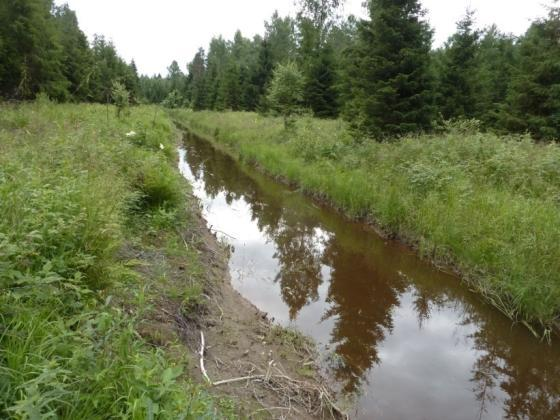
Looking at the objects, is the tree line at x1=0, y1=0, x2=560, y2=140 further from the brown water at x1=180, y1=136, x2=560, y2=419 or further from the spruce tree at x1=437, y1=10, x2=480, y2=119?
the brown water at x1=180, y1=136, x2=560, y2=419

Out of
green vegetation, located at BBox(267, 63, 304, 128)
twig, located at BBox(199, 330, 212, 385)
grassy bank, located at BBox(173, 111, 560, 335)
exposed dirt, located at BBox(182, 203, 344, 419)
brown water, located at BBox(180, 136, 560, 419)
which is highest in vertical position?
green vegetation, located at BBox(267, 63, 304, 128)

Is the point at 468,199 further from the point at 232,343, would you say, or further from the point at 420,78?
the point at 420,78

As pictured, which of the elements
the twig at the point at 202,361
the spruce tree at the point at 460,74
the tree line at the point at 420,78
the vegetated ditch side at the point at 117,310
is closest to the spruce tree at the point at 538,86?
the tree line at the point at 420,78

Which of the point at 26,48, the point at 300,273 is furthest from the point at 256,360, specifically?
the point at 26,48

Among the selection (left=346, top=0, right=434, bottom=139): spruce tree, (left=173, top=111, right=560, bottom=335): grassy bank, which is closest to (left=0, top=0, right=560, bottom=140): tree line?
(left=346, top=0, right=434, bottom=139): spruce tree

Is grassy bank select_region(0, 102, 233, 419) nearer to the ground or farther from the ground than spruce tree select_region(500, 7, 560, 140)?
nearer to the ground

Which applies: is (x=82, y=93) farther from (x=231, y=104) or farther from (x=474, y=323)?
(x=474, y=323)

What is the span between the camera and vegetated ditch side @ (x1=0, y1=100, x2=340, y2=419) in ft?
6.26

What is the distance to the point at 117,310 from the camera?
2.52m

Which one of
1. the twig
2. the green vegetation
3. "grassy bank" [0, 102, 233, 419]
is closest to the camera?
"grassy bank" [0, 102, 233, 419]

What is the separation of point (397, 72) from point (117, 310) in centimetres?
1224

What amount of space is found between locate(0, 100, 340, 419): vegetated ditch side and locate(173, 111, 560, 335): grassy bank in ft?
10.4

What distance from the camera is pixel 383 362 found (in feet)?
13.9

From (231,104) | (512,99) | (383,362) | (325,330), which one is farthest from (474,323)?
(231,104)
